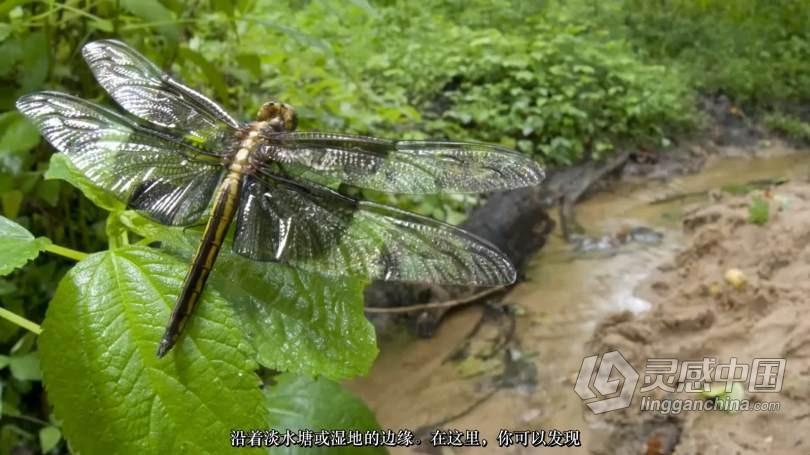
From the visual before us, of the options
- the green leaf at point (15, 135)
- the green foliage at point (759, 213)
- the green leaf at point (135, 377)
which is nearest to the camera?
the green leaf at point (135, 377)

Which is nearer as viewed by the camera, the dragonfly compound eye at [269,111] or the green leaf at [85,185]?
the green leaf at [85,185]

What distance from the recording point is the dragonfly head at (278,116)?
63 centimetres

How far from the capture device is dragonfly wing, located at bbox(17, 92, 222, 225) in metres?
0.52

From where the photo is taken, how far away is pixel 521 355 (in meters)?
1.88

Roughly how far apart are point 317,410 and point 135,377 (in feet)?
0.82

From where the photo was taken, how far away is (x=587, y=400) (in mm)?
1524

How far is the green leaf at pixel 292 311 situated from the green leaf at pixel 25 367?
51cm

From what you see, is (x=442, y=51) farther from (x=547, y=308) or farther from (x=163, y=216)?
(x=163, y=216)

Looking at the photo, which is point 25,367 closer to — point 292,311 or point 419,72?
point 292,311

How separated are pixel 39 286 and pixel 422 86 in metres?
2.75

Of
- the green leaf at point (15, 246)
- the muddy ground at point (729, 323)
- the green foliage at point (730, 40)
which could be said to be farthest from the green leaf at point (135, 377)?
the green foliage at point (730, 40)

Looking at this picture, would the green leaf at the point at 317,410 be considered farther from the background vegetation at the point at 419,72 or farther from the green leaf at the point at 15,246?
the background vegetation at the point at 419,72

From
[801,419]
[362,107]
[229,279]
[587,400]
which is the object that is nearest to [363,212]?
[229,279]

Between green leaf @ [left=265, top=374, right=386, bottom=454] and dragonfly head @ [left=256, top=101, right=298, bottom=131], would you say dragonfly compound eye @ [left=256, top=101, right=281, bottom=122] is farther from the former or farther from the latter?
green leaf @ [left=265, top=374, right=386, bottom=454]
